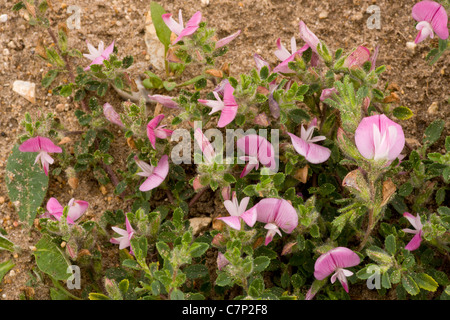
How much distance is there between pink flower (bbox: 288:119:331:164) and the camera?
6.57 feet

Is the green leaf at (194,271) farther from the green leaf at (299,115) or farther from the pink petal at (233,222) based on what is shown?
the green leaf at (299,115)

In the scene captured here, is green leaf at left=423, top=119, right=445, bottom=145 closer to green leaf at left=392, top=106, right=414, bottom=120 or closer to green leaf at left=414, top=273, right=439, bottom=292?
green leaf at left=392, top=106, right=414, bottom=120

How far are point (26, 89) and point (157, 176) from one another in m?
0.90

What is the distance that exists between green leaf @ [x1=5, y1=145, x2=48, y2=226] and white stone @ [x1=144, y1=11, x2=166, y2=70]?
0.75 m

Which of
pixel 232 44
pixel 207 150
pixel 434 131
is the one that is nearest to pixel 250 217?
pixel 207 150

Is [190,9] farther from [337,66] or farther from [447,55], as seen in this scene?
[447,55]

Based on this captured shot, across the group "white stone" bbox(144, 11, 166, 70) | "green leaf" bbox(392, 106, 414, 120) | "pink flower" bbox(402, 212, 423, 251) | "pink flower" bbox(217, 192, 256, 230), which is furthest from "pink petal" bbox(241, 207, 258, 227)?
"white stone" bbox(144, 11, 166, 70)

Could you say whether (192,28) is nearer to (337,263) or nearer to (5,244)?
(337,263)

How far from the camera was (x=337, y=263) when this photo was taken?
1920 mm
